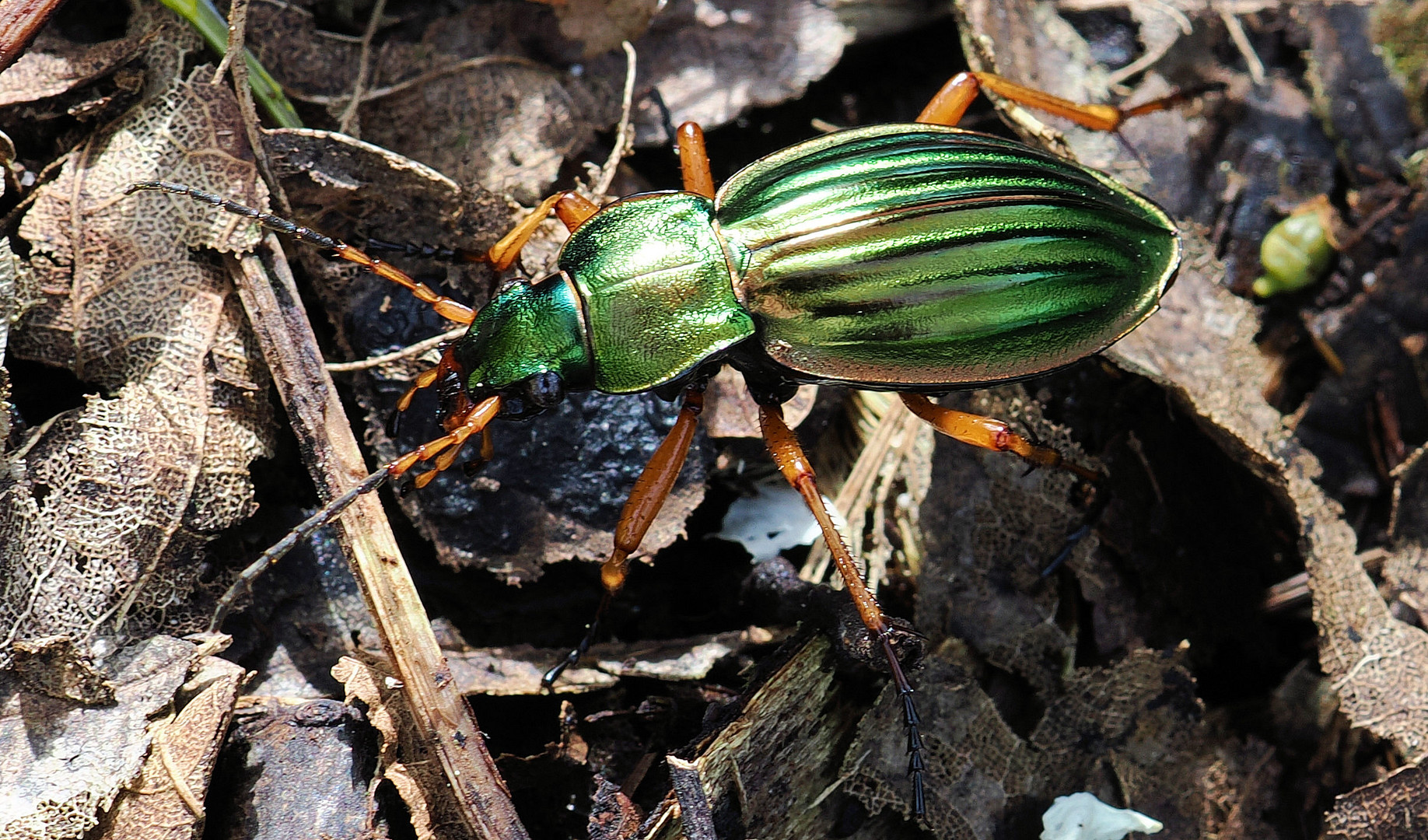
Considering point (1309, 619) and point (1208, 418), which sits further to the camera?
point (1309, 619)

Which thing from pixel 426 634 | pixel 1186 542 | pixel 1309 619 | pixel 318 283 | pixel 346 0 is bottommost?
pixel 1309 619

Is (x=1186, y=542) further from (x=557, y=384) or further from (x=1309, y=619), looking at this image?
(x=557, y=384)

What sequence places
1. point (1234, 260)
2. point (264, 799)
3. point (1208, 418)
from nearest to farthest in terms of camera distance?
point (264, 799) < point (1208, 418) < point (1234, 260)

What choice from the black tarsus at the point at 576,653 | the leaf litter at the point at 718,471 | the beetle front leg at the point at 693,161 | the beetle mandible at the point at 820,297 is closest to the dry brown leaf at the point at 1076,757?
the leaf litter at the point at 718,471

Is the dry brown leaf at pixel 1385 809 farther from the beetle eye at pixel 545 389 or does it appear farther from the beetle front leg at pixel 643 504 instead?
the beetle eye at pixel 545 389

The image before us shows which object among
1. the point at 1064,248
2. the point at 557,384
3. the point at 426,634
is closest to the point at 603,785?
the point at 426,634

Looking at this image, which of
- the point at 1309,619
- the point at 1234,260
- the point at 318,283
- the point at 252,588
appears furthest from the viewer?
the point at 1234,260
